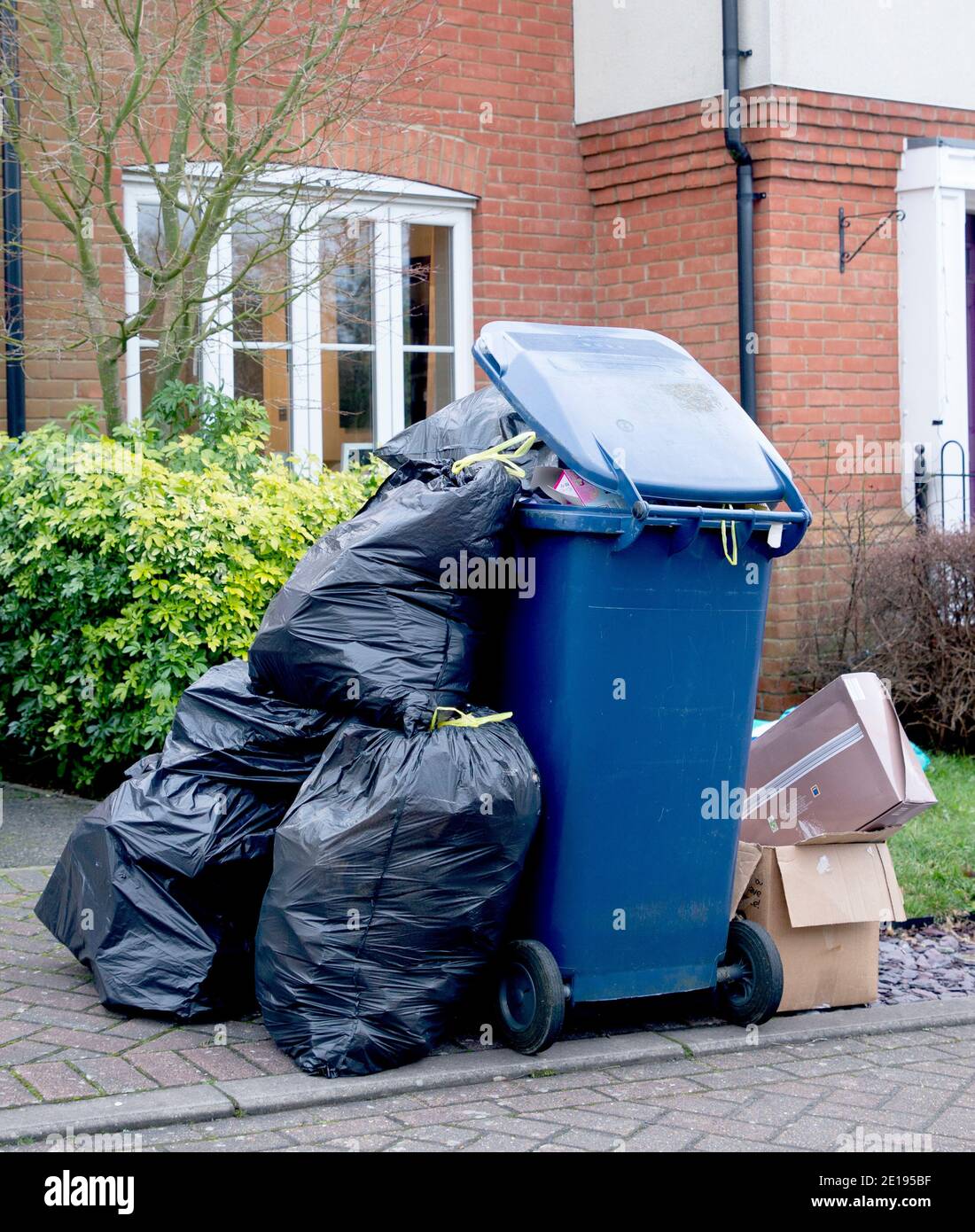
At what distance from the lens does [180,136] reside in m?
7.20

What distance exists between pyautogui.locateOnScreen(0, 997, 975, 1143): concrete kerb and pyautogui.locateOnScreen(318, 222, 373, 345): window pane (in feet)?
17.4

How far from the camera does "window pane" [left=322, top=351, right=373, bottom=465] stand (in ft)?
29.7

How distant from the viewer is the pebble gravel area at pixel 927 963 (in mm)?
4863

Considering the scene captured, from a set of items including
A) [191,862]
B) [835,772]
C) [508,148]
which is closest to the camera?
[191,862]

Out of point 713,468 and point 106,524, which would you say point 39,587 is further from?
point 713,468

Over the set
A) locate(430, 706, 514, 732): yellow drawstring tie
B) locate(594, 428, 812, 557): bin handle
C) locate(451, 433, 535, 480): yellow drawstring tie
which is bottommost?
locate(430, 706, 514, 732): yellow drawstring tie

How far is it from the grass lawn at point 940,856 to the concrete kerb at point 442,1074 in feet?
2.80

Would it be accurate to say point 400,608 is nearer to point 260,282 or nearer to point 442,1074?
point 442,1074

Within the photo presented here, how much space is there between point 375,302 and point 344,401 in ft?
2.02

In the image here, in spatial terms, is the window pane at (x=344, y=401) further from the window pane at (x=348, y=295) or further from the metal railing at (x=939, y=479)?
the metal railing at (x=939, y=479)

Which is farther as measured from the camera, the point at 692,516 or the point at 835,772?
the point at 835,772

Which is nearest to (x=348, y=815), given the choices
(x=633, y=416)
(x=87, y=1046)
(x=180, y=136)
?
(x=87, y=1046)

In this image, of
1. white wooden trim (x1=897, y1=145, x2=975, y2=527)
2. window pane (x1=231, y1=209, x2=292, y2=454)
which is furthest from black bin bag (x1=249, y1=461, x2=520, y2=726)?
white wooden trim (x1=897, y1=145, x2=975, y2=527)

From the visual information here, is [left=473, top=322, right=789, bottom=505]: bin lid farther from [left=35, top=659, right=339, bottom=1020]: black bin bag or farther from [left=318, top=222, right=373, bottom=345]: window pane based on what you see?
[left=318, top=222, right=373, bottom=345]: window pane
